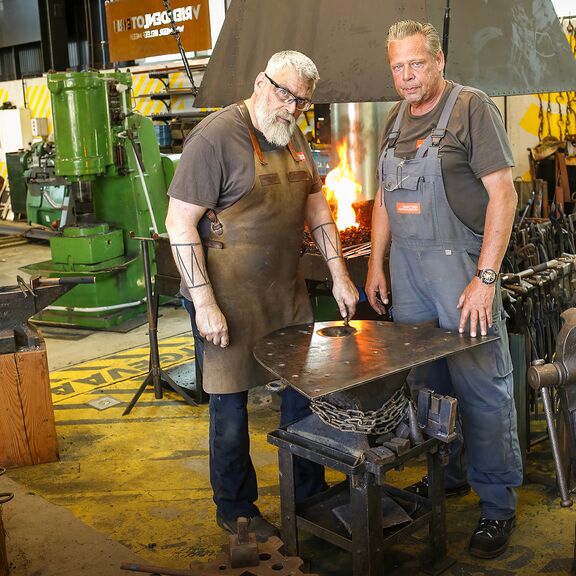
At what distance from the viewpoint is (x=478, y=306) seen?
241 cm

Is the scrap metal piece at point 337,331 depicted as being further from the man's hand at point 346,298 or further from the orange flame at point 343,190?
the orange flame at point 343,190

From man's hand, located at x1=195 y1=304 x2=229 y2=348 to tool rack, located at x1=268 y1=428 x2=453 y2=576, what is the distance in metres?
0.34

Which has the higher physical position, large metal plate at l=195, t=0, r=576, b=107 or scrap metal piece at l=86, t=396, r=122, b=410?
large metal plate at l=195, t=0, r=576, b=107

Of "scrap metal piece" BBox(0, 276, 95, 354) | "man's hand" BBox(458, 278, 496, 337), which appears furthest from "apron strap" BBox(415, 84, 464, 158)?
"scrap metal piece" BBox(0, 276, 95, 354)

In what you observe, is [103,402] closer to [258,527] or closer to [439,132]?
[258,527]

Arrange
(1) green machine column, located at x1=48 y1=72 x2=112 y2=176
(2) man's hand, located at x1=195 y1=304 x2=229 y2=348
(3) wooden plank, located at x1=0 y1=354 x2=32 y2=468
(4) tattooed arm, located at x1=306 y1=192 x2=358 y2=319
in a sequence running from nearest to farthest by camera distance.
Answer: (2) man's hand, located at x1=195 y1=304 x2=229 y2=348, (4) tattooed arm, located at x1=306 y1=192 x2=358 y2=319, (3) wooden plank, located at x1=0 y1=354 x2=32 y2=468, (1) green machine column, located at x1=48 y1=72 x2=112 y2=176

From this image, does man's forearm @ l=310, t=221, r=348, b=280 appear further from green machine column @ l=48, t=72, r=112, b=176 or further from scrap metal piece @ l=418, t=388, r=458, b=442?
A: green machine column @ l=48, t=72, r=112, b=176

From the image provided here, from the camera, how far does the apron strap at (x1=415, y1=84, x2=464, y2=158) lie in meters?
2.45

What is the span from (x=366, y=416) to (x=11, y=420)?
172 centimetres

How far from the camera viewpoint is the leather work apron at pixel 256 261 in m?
2.50

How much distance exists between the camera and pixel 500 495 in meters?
2.58

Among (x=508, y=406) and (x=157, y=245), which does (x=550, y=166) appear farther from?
(x=508, y=406)

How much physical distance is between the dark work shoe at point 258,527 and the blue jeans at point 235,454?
0.02 meters

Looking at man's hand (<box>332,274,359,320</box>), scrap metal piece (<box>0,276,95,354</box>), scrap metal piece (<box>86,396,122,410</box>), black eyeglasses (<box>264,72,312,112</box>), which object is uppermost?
black eyeglasses (<box>264,72,312,112</box>)
